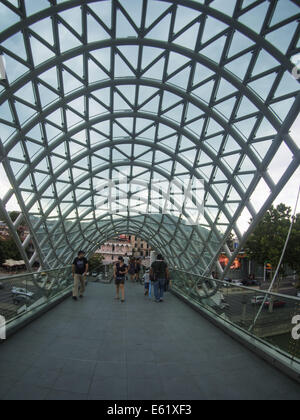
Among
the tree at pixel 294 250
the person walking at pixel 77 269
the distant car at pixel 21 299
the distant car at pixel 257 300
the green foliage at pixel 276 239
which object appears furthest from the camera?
the green foliage at pixel 276 239

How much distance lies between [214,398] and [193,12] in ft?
51.8

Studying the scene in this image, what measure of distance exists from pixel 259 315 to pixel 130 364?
3.30m

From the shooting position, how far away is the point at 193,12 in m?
12.7

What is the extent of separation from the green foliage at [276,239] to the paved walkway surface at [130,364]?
25.0 meters

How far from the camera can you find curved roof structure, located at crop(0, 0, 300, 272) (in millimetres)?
12312

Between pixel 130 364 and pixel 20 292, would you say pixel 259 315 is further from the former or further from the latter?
pixel 20 292

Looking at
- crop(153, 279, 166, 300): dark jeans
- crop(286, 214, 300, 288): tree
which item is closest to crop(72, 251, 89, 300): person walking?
crop(153, 279, 166, 300): dark jeans

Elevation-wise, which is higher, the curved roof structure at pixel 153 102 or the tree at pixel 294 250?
the curved roof structure at pixel 153 102

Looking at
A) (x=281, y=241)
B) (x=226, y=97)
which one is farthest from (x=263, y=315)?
(x=281, y=241)

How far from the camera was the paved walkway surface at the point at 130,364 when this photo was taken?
393 cm

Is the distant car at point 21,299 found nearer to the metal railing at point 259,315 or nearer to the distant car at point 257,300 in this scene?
the metal railing at point 259,315

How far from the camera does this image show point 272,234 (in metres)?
31.0
